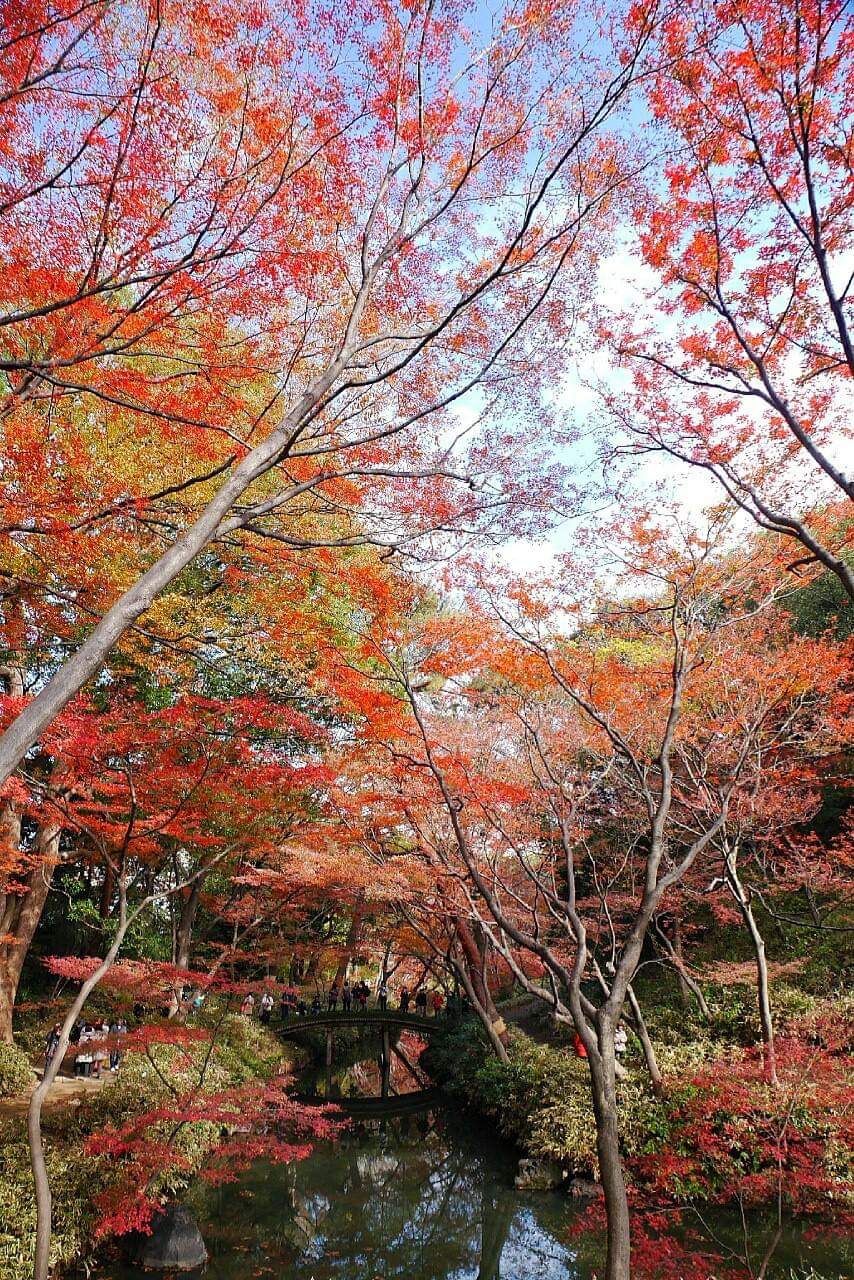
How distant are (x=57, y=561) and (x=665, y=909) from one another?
13.1 metres

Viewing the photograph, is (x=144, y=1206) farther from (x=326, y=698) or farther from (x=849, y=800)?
(x=849, y=800)

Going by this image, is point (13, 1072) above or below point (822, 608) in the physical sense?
below

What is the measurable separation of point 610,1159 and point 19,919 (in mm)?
12617

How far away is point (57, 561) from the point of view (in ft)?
29.9

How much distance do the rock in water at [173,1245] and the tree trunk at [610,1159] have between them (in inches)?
222

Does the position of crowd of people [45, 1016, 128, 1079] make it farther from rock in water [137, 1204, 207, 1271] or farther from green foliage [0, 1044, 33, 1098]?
rock in water [137, 1204, 207, 1271]

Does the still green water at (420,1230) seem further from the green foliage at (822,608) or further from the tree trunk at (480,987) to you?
the green foliage at (822,608)

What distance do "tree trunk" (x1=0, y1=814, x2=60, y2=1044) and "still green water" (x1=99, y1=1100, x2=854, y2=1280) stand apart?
513cm

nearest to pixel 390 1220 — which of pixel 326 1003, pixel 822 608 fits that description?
pixel 326 1003

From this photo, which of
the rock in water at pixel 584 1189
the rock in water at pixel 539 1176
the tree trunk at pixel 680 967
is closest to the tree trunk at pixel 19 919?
the rock in water at pixel 539 1176

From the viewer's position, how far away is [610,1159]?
416 cm

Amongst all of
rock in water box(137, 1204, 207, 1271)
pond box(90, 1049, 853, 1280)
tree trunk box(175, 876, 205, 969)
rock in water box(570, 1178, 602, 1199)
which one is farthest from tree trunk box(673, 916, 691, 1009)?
tree trunk box(175, 876, 205, 969)

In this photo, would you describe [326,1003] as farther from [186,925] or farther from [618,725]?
[618,725]

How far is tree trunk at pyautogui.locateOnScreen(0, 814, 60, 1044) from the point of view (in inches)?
478
